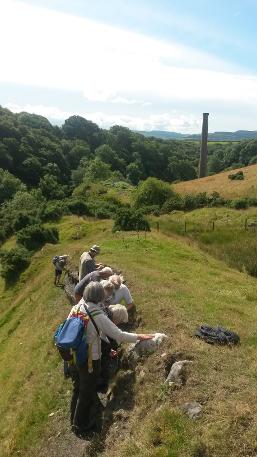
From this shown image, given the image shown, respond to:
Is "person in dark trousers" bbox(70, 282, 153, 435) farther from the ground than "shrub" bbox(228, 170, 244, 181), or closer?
farther from the ground

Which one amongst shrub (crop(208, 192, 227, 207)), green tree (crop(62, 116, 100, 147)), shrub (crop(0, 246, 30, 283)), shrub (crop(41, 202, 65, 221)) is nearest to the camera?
shrub (crop(0, 246, 30, 283))

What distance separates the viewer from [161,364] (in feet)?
31.1

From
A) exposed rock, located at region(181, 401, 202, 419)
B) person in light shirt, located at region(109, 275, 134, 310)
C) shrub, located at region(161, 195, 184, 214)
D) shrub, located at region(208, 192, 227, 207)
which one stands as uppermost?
person in light shirt, located at region(109, 275, 134, 310)

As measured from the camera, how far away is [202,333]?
11047 mm

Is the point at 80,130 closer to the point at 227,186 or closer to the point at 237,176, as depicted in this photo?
the point at 237,176

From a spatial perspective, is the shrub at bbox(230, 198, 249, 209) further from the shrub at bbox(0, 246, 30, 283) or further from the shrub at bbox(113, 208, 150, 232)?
the shrub at bbox(0, 246, 30, 283)

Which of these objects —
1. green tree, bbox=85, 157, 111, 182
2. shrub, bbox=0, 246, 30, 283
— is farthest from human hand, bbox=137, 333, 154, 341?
green tree, bbox=85, 157, 111, 182

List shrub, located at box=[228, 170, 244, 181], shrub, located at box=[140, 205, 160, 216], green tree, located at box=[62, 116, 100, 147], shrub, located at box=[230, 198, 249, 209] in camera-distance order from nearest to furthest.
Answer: shrub, located at box=[230, 198, 249, 209] → shrub, located at box=[140, 205, 160, 216] → shrub, located at box=[228, 170, 244, 181] → green tree, located at box=[62, 116, 100, 147]

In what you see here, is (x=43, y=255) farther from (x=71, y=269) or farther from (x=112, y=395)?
(x=112, y=395)

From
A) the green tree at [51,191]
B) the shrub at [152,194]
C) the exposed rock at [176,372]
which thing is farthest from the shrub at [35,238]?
the green tree at [51,191]

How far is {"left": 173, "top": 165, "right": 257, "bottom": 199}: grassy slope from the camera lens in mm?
56312

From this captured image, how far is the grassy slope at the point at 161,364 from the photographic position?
24.1ft

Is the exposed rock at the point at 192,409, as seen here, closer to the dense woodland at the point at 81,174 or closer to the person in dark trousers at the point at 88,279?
the person in dark trousers at the point at 88,279

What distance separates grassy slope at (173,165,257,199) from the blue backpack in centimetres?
4857
